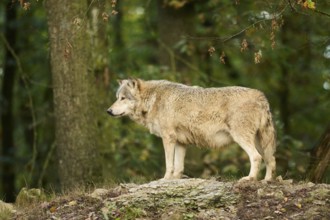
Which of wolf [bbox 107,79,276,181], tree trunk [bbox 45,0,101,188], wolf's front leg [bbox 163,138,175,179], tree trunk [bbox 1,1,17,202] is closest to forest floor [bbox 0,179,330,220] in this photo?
wolf [bbox 107,79,276,181]

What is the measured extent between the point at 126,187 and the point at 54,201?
1.12 m

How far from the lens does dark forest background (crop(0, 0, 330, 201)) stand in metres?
13.2

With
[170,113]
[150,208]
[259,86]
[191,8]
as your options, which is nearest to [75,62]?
[170,113]

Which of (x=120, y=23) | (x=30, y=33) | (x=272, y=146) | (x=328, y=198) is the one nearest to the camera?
(x=328, y=198)

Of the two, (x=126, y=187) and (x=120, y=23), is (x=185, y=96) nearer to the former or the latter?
(x=126, y=187)

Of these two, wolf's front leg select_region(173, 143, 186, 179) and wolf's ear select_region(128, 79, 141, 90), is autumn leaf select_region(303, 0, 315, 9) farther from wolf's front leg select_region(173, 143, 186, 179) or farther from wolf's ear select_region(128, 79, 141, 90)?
wolf's ear select_region(128, 79, 141, 90)

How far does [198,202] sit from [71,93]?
14.1 ft

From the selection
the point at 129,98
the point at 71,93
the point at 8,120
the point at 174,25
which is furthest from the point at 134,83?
the point at 8,120

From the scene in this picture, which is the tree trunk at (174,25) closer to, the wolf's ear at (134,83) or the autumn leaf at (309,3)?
the wolf's ear at (134,83)

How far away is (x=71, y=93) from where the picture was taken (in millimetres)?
13258

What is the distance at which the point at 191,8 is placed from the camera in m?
18.1

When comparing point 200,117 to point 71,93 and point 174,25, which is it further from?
point 174,25

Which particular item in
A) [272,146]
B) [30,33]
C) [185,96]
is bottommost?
[272,146]

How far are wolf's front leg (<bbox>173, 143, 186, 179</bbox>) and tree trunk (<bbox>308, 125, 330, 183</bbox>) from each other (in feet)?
8.68
